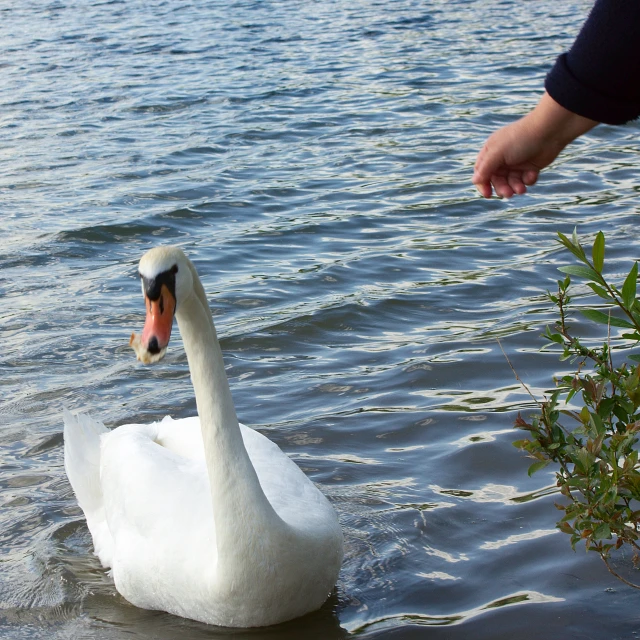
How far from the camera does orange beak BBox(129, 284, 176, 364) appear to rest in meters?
3.30

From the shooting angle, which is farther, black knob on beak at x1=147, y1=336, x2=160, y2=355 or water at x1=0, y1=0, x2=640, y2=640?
water at x1=0, y1=0, x2=640, y2=640

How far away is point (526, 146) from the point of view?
2.70 meters

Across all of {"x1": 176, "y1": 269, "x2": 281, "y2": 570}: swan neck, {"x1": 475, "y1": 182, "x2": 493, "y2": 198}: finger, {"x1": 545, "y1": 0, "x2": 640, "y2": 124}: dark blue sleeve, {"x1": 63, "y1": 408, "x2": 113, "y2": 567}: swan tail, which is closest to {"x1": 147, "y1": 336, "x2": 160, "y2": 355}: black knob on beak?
{"x1": 176, "y1": 269, "x2": 281, "y2": 570}: swan neck

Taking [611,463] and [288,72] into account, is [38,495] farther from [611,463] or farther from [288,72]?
[288,72]

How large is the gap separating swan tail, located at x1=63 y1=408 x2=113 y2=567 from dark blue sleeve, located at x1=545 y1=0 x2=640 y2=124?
3.17 m

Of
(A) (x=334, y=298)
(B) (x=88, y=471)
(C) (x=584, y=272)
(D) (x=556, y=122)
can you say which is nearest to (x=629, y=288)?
(C) (x=584, y=272)

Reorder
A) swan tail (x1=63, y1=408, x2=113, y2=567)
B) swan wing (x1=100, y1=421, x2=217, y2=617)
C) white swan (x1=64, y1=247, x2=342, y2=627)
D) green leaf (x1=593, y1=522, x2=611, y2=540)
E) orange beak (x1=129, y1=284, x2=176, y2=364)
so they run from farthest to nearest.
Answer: swan tail (x1=63, y1=408, x2=113, y2=567) < swan wing (x1=100, y1=421, x2=217, y2=617) < white swan (x1=64, y1=247, x2=342, y2=627) < orange beak (x1=129, y1=284, x2=176, y2=364) < green leaf (x1=593, y1=522, x2=611, y2=540)

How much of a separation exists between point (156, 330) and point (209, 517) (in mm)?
1171

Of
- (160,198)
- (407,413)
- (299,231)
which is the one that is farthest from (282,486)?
(160,198)

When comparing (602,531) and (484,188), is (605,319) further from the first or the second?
(602,531)

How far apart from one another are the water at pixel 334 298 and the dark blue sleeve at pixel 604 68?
2290 mm

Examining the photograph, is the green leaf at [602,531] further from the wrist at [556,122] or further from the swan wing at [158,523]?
the swan wing at [158,523]

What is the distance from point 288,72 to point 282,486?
11880 mm

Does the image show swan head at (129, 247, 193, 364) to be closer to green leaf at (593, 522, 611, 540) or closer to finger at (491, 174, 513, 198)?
finger at (491, 174, 513, 198)
